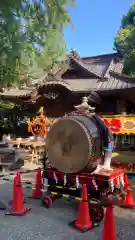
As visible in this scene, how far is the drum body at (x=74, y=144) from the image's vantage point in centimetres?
551

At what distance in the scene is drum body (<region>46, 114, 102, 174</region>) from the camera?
18.1 feet

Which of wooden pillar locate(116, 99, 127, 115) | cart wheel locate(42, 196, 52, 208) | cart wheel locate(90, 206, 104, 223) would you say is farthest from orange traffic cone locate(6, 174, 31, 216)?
wooden pillar locate(116, 99, 127, 115)

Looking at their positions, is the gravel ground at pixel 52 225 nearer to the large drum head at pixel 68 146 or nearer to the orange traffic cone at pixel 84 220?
the orange traffic cone at pixel 84 220

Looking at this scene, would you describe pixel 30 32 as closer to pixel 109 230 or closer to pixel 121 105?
pixel 109 230

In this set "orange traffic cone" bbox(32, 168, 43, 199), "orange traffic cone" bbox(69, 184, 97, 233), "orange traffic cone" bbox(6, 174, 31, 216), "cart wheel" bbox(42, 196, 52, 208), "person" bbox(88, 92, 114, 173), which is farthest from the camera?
"orange traffic cone" bbox(32, 168, 43, 199)

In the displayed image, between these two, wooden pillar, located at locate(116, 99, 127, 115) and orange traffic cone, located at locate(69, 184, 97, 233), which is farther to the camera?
wooden pillar, located at locate(116, 99, 127, 115)

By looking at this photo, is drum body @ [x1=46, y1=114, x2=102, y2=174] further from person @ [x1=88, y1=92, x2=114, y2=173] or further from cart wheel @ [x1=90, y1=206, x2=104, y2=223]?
cart wheel @ [x1=90, y1=206, x2=104, y2=223]

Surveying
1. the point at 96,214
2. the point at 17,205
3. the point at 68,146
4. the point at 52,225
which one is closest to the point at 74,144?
the point at 68,146

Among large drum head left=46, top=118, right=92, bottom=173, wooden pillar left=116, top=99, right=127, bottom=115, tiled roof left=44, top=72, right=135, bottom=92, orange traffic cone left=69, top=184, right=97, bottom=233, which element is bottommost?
orange traffic cone left=69, top=184, right=97, bottom=233

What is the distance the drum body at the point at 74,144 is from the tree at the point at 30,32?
1586 millimetres

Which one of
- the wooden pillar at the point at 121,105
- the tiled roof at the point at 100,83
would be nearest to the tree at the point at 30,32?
the tiled roof at the point at 100,83

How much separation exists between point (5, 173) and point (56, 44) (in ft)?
20.5

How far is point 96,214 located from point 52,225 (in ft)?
3.05

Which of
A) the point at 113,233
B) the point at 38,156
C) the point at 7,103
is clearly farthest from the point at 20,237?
the point at 7,103
